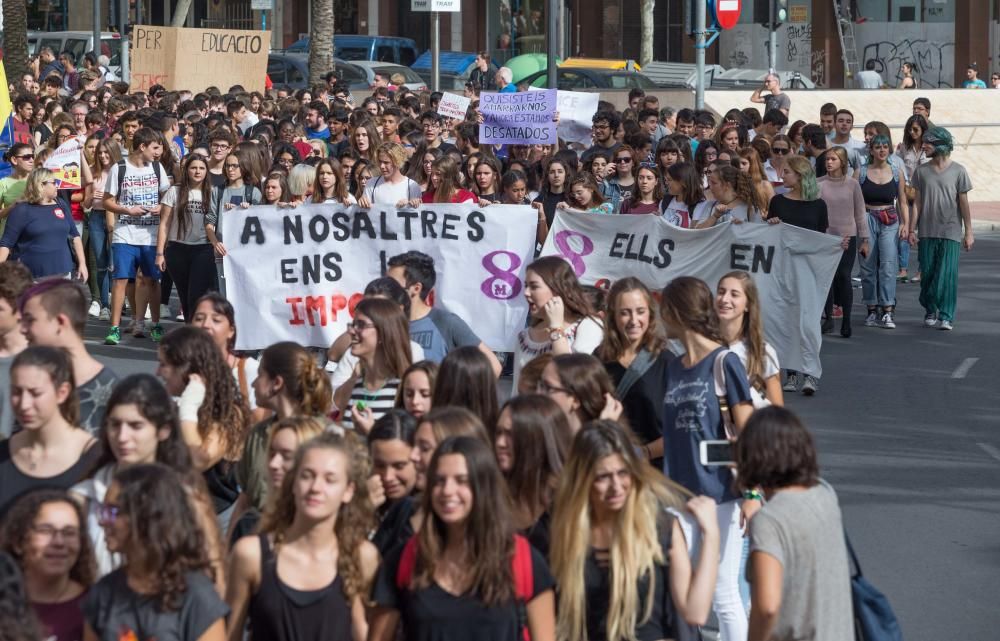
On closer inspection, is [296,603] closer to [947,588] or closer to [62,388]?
[62,388]

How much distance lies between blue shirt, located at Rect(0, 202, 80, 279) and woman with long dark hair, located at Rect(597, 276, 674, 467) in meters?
6.51

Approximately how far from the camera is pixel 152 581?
4273 mm

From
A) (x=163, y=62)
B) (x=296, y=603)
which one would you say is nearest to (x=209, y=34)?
(x=163, y=62)

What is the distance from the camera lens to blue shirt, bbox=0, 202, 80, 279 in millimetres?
12242

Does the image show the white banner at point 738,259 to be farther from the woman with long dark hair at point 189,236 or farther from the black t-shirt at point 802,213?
the woman with long dark hair at point 189,236

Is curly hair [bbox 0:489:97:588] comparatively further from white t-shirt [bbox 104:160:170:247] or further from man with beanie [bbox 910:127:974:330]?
man with beanie [bbox 910:127:974:330]

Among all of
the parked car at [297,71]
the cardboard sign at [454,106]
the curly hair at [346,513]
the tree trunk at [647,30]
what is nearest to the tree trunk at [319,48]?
the parked car at [297,71]

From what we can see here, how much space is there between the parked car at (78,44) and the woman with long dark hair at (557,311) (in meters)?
Result: 29.0

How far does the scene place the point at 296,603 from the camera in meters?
4.52

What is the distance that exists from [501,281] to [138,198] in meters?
3.82

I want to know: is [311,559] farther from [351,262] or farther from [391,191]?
[391,191]

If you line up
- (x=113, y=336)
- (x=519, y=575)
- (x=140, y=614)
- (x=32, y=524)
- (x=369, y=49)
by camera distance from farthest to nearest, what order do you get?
(x=369, y=49) → (x=113, y=336) → (x=519, y=575) → (x=32, y=524) → (x=140, y=614)

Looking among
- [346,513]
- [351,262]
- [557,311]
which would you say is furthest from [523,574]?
[351,262]

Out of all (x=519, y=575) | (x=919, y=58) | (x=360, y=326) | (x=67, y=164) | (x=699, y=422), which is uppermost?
(x=919, y=58)
